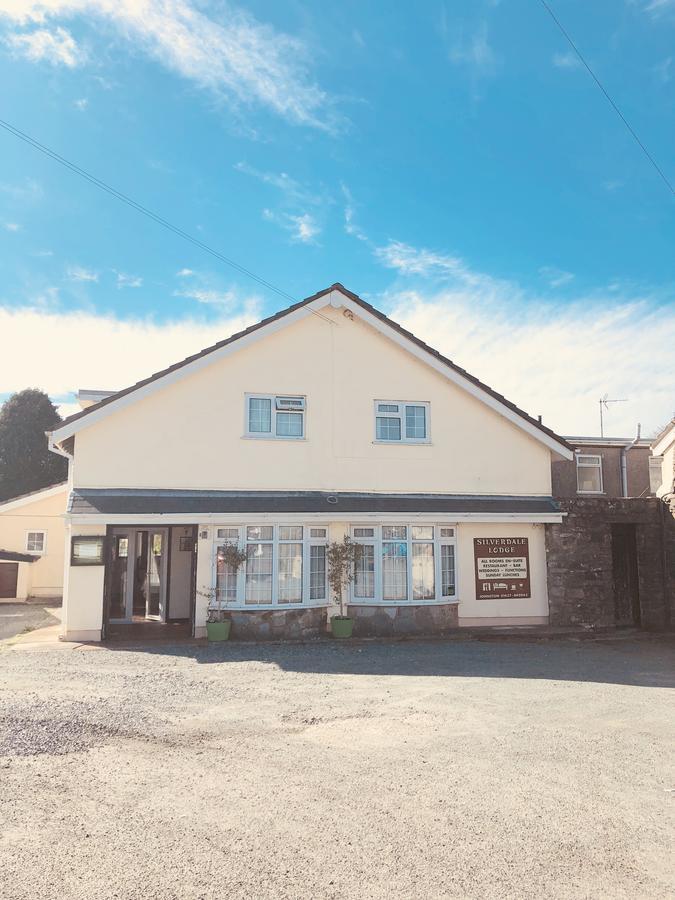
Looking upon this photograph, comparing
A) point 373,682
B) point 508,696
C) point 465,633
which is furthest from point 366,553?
point 508,696

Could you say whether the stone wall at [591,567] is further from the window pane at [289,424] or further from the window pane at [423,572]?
the window pane at [289,424]

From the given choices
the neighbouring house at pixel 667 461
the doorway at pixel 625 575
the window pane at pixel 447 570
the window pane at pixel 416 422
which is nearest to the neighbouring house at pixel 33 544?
the window pane at pixel 416 422

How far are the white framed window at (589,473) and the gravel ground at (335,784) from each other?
15289mm

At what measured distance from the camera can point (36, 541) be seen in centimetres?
2614

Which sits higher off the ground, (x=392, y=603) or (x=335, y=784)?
(x=392, y=603)

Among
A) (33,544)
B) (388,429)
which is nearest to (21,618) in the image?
Result: (33,544)

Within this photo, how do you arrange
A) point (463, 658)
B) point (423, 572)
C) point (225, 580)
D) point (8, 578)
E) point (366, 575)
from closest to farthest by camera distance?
1. point (463, 658)
2. point (225, 580)
3. point (366, 575)
4. point (423, 572)
5. point (8, 578)

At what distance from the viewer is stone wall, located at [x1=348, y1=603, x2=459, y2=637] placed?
15.0 metres

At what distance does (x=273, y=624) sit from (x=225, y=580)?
1.39 metres

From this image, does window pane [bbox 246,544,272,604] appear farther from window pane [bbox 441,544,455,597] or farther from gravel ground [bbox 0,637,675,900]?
window pane [bbox 441,544,455,597]

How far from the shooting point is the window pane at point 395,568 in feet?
50.3

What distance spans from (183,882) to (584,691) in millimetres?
7143

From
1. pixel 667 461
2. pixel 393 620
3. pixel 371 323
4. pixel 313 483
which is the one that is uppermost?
pixel 371 323

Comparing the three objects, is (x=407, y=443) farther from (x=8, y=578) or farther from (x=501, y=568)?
(x=8, y=578)
